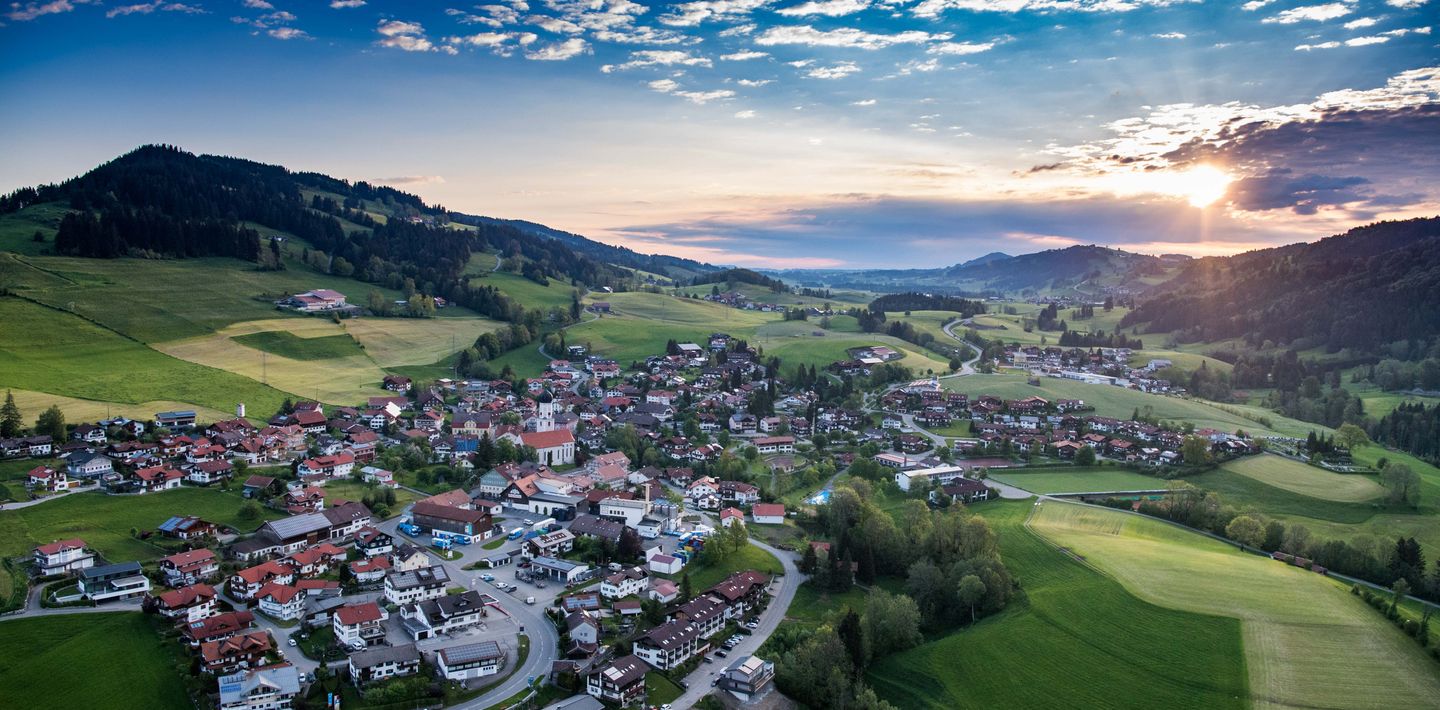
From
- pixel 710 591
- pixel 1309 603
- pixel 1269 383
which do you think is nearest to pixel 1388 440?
pixel 1269 383

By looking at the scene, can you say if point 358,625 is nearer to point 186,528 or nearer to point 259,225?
point 186,528

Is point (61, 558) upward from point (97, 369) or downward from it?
downward

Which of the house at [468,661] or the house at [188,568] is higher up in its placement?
the house at [188,568]

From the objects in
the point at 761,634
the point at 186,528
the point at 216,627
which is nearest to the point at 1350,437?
the point at 761,634

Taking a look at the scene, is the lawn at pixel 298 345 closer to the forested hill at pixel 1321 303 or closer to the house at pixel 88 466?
the house at pixel 88 466

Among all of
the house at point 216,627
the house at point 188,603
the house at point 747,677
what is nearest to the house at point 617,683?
the house at point 747,677

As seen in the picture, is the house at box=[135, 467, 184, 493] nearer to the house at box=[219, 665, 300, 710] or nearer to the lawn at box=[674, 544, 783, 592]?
the house at box=[219, 665, 300, 710]

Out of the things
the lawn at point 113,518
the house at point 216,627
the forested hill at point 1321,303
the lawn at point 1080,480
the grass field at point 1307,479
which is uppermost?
the forested hill at point 1321,303
